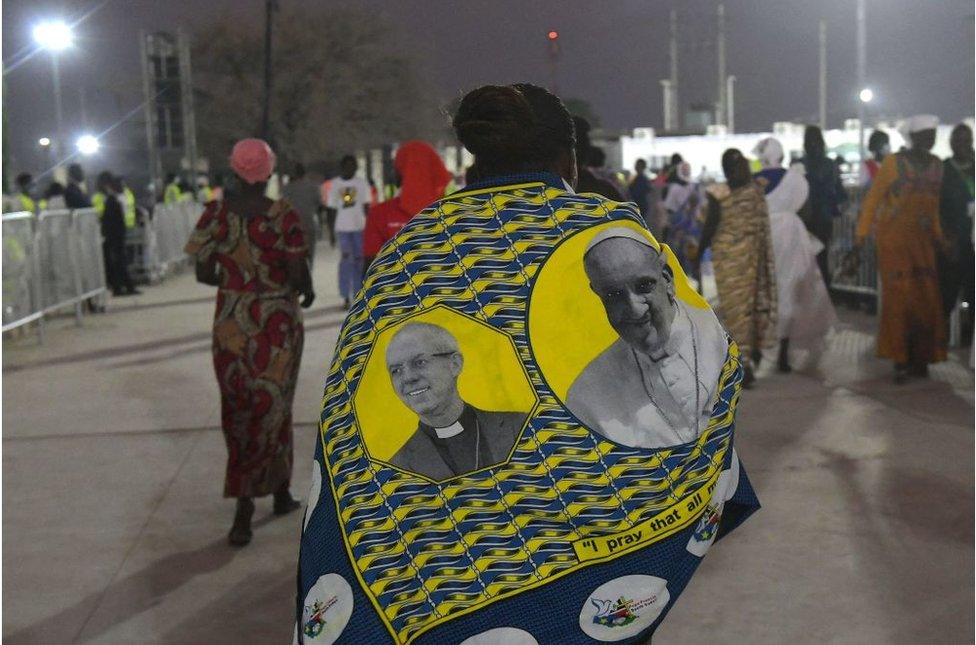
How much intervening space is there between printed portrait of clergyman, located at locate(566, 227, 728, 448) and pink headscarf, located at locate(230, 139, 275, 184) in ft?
11.1

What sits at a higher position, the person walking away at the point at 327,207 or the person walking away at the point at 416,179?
the person walking away at the point at 416,179

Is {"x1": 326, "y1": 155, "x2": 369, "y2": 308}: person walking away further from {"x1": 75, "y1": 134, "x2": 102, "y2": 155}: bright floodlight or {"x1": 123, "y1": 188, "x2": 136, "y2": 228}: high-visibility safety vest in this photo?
{"x1": 75, "y1": 134, "x2": 102, "y2": 155}: bright floodlight

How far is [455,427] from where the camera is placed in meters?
2.62

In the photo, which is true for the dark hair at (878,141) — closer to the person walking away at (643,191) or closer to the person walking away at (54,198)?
the person walking away at (643,191)

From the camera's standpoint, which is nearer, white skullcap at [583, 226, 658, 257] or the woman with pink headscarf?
white skullcap at [583, 226, 658, 257]

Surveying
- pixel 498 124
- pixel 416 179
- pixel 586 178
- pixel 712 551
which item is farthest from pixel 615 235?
pixel 416 179

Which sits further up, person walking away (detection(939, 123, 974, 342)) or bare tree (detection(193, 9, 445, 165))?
bare tree (detection(193, 9, 445, 165))

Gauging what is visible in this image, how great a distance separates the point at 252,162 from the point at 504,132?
3195 millimetres

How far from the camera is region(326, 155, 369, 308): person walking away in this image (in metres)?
15.0

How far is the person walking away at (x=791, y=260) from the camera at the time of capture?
404 inches

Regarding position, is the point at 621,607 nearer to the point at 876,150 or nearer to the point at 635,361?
the point at 635,361

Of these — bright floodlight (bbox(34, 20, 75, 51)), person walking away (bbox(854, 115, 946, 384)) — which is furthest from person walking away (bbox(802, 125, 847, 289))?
bright floodlight (bbox(34, 20, 75, 51))

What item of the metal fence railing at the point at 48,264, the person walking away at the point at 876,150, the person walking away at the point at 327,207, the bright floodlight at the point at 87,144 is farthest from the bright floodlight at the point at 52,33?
the bright floodlight at the point at 87,144

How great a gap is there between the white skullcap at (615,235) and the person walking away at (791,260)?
7759 mm
